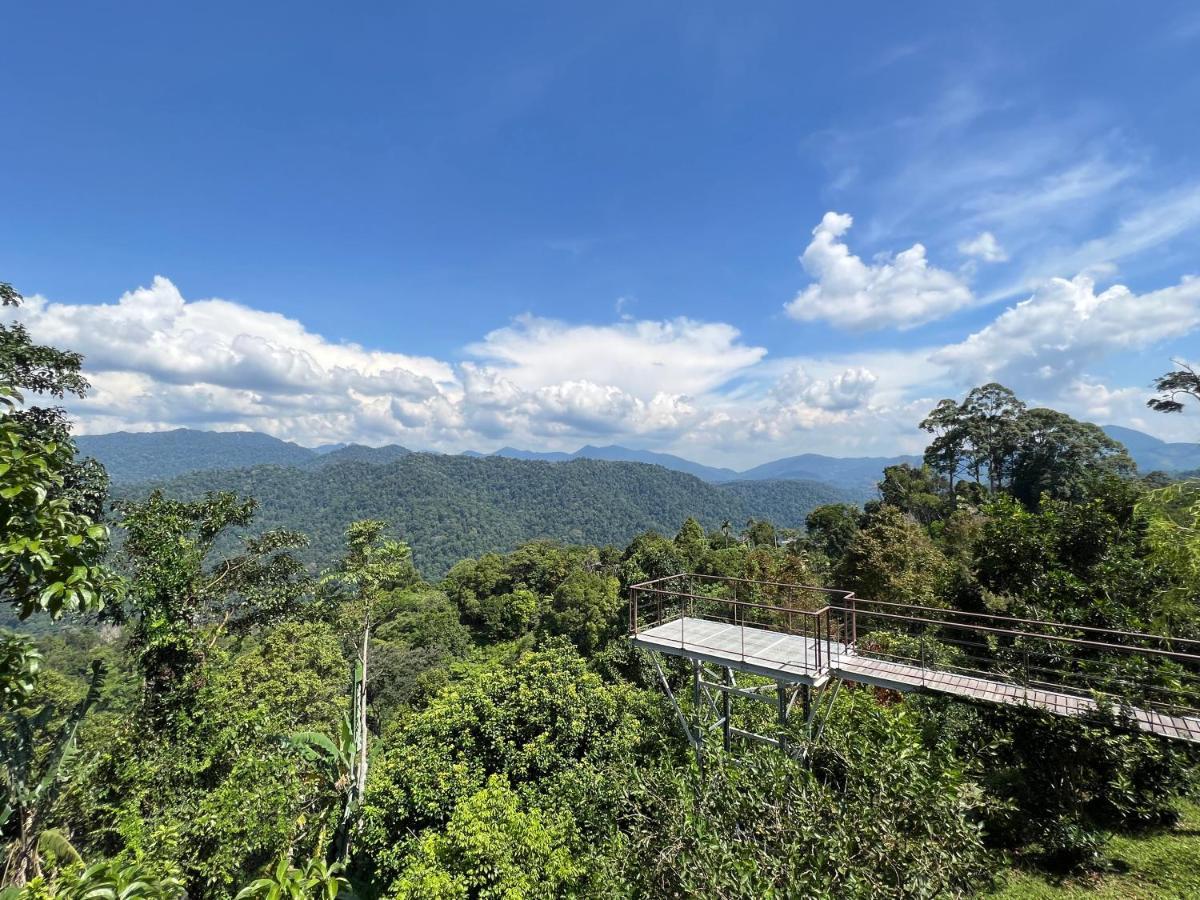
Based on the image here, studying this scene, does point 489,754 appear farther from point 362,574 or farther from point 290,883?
point 362,574

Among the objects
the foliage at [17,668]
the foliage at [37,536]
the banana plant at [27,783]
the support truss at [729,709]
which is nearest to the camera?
the foliage at [37,536]

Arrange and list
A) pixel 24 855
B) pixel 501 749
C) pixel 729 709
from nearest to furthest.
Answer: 1. pixel 729 709
2. pixel 24 855
3. pixel 501 749

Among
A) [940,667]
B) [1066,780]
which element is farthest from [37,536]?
[940,667]

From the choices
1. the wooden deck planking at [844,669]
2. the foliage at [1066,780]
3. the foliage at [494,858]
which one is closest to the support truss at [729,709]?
the wooden deck planking at [844,669]

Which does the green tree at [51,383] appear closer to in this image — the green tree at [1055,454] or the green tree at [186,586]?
the green tree at [186,586]

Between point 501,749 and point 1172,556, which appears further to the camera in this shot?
point 501,749

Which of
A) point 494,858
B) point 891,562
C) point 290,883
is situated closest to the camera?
point 290,883

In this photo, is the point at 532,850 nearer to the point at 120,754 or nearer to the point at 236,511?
the point at 120,754

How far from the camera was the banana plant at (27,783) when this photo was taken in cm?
968

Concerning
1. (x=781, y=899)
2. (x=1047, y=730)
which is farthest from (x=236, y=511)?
(x=1047, y=730)

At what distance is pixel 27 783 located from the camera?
10.2 meters

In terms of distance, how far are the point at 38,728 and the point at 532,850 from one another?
1138 centimetres

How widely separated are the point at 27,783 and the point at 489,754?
8.67 meters

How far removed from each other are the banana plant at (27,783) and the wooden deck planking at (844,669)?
37.1ft
